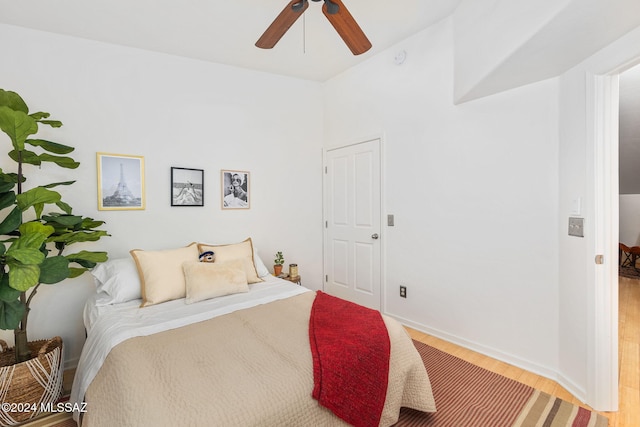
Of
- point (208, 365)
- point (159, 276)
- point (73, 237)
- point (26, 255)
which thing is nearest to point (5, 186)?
point (73, 237)

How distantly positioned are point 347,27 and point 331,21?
115mm

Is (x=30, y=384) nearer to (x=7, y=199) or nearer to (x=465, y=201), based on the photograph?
(x=7, y=199)

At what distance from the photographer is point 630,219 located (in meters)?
5.41

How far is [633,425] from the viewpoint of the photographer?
169cm

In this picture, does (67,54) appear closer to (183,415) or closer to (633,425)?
(183,415)

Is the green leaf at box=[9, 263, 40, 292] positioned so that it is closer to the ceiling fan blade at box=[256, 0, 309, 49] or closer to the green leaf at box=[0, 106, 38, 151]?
the green leaf at box=[0, 106, 38, 151]

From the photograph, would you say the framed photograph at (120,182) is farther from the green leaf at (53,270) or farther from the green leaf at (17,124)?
the green leaf at (53,270)

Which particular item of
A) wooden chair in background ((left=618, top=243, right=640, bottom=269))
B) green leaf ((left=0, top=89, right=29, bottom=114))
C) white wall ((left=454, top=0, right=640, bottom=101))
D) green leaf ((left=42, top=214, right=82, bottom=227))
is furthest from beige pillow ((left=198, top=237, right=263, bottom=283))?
wooden chair in background ((left=618, top=243, right=640, bottom=269))

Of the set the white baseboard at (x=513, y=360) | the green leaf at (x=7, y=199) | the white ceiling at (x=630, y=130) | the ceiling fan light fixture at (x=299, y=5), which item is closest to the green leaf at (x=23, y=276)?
the green leaf at (x=7, y=199)

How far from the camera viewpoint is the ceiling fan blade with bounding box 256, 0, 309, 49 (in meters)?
1.66

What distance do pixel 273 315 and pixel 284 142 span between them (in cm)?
224

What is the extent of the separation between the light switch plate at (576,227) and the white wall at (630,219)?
506cm

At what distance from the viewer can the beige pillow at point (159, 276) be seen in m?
2.25

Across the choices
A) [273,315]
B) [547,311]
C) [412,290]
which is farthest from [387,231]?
[273,315]
